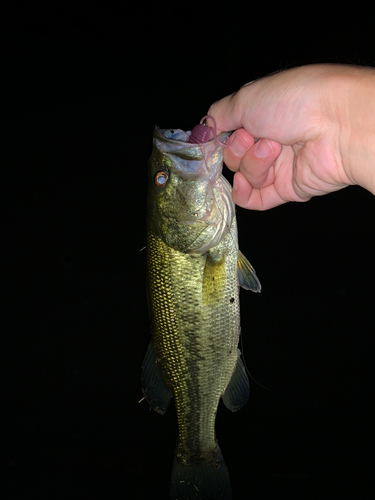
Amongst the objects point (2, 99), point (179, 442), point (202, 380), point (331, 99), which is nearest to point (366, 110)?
point (331, 99)

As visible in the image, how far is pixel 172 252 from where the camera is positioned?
4.34 ft

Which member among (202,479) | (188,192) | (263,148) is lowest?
(202,479)

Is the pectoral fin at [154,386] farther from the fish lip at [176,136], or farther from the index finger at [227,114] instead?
the index finger at [227,114]

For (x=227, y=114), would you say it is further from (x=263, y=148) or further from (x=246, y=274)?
(x=246, y=274)

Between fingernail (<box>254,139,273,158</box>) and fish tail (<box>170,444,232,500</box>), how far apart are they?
4.49 ft

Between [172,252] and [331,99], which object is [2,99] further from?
[331,99]

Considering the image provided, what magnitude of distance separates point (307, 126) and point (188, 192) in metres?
0.48

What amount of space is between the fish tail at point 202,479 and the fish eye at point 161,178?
128 centimetres

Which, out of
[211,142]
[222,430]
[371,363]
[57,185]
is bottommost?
[222,430]

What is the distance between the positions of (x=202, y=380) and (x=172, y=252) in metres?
0.59

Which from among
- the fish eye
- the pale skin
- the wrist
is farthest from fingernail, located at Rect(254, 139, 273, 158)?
the fish eye

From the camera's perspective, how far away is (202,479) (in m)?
1.60

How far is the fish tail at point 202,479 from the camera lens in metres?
1.58


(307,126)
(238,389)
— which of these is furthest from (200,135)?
(238,389)
